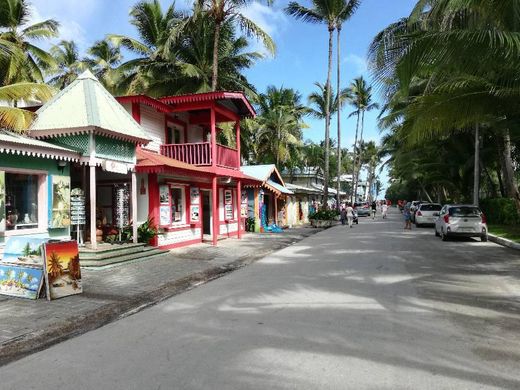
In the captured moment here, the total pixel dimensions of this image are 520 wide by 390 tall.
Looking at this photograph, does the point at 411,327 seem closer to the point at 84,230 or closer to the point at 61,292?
the point at 61,292

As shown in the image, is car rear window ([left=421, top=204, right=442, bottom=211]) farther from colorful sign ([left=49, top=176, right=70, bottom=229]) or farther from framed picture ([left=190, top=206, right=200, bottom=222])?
colorful sign ([left=49, top=176, right=70, bottom=229])

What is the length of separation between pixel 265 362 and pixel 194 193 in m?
14.4

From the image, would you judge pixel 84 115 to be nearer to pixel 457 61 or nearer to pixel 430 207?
pixel 457 61

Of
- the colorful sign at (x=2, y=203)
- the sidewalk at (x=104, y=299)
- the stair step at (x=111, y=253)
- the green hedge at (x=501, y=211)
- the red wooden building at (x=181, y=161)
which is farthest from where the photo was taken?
the green hedge at (x=501, y=211)

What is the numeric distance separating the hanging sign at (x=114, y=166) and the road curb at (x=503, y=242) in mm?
12450

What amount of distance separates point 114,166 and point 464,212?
45.4 ft

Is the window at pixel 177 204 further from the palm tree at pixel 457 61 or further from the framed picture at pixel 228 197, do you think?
the palm tree at pixel 457 61

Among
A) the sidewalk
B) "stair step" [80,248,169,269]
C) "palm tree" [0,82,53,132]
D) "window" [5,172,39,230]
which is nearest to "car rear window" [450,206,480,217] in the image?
the sidewalk

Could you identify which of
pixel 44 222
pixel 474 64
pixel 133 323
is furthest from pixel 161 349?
pixel 44 222

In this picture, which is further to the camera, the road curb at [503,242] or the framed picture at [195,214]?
the framed picture at [195,214]

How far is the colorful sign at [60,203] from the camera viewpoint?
1230 centimetres

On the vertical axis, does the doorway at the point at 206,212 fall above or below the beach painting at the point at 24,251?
above

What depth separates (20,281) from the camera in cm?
838

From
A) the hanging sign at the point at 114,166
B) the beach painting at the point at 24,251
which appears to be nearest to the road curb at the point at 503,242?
the hanging sign at the point at 114,166
